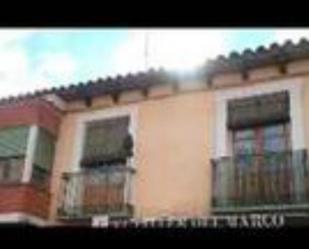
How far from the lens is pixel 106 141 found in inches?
535

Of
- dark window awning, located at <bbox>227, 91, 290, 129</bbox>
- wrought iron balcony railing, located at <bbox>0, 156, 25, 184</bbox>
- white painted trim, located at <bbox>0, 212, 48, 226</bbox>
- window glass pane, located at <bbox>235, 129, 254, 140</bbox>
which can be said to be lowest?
white painted trim, located at <bbox>0, 212, 48, 226</bbox>

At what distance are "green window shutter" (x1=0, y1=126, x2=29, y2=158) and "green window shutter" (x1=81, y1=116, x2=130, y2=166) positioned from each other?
1.34m

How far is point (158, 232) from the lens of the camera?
3.42 feet

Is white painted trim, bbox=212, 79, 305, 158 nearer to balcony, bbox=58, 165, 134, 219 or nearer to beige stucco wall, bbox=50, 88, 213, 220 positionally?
beige stucco wall, bbox=50, 88, 213, 220

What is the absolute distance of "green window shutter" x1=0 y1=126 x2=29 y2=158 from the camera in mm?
13390

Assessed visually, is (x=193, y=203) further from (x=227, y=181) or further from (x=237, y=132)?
(x=237, y=132)

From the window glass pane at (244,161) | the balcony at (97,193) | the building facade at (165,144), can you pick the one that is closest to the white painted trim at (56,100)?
the building facade at (165,144)

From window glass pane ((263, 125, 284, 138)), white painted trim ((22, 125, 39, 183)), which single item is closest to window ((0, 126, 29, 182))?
white painted trim ((22, 125, 39, 183))

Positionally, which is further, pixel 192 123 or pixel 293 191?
pixel 192 123

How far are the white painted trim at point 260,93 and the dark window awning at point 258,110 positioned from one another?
0.10 m
